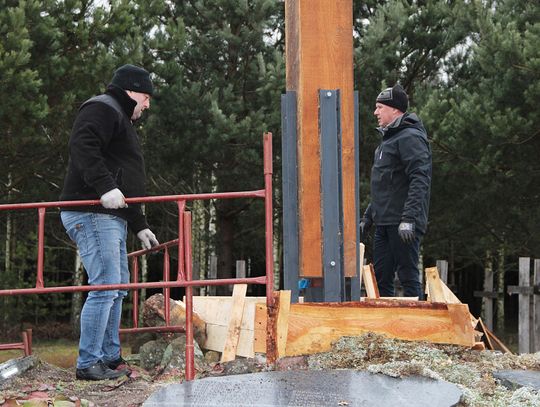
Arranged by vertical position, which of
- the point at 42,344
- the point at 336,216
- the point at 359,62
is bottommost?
the point at 42,344

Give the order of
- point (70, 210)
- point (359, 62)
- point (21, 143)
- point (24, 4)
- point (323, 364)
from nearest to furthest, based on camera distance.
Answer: point (323, 364)
point (70, 210)
point (24, 4)
point (21, 143)
point (359, 62)

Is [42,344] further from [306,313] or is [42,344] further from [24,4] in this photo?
[306,313]

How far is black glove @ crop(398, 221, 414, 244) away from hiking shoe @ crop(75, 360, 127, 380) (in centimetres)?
205

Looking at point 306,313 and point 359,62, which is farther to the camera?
point 359,62

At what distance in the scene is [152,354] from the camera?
619 cm

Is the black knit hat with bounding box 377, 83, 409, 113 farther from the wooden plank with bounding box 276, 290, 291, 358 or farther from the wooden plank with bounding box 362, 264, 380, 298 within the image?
the wooden plank with bounding box 276, 290, 291, 358

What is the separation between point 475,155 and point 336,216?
7.29 m

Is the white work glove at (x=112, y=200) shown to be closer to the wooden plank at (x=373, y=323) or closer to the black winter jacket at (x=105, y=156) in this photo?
the black winter jacket at (x=105, y=156)

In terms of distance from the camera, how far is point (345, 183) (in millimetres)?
5207

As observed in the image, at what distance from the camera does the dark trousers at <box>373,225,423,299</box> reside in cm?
574

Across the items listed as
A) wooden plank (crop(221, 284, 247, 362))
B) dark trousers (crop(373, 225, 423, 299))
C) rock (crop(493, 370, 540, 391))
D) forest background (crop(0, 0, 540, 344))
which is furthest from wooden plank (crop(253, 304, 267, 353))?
forest background (crop(0, 0, 540, 344))

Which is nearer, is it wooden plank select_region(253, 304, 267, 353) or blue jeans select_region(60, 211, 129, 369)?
wooden plank select_region(253, 304, 267, 353)

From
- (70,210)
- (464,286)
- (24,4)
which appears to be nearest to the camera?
(70,210)

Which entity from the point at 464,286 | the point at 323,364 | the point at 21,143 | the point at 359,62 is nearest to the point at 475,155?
the point at 359,62
